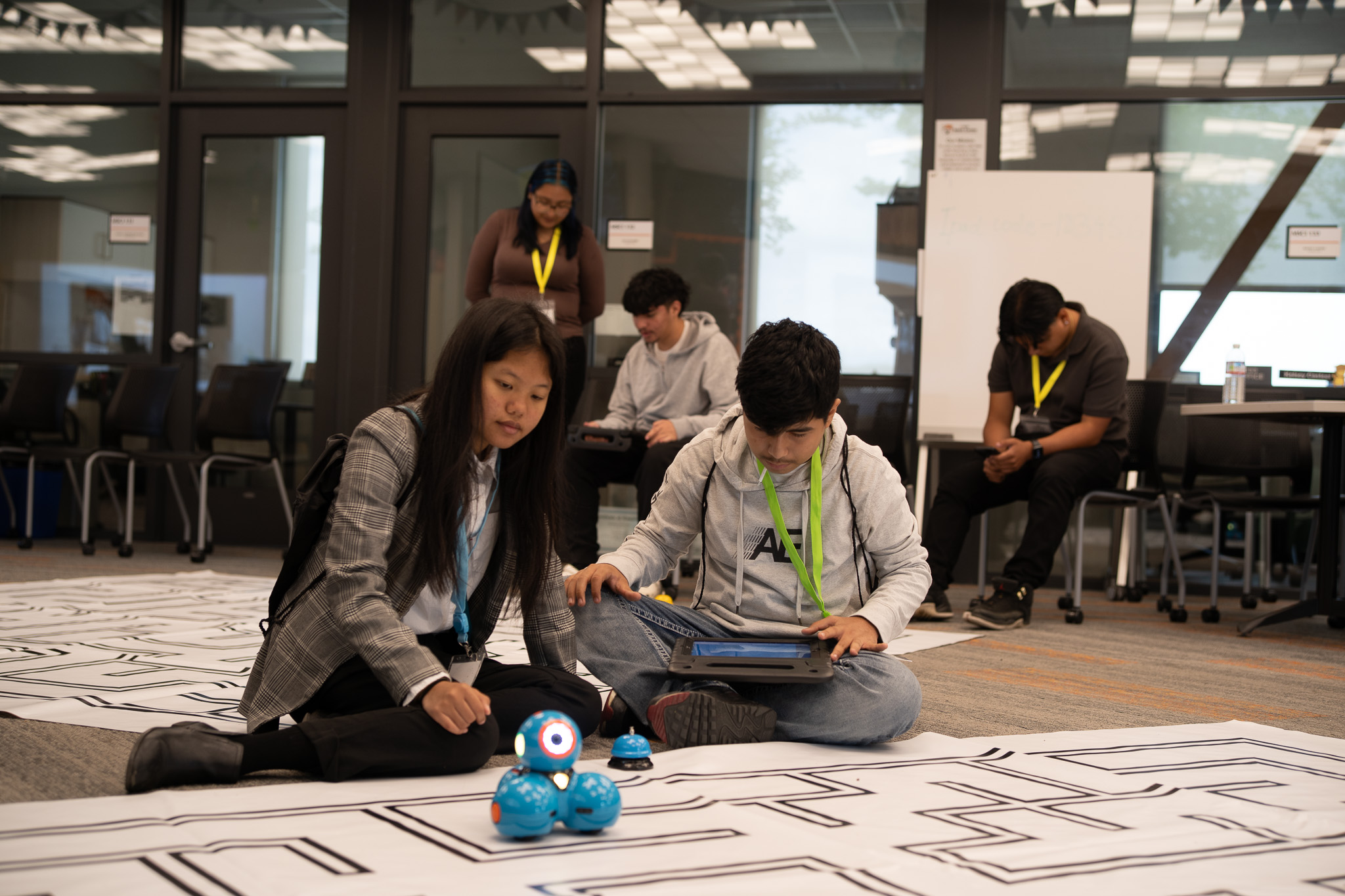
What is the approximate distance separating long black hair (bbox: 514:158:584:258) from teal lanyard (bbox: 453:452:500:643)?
8.20ft

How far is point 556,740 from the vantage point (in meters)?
1.23

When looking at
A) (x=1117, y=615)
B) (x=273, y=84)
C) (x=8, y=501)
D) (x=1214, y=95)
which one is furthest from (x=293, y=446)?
(x=1214, y=95)

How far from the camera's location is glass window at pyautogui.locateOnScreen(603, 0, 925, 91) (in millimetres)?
5043

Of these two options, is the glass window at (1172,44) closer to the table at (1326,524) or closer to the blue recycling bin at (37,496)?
the table at (1326,524)

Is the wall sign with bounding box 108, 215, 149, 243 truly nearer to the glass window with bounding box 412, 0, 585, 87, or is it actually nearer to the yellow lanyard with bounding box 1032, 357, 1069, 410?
the glass window with bounding box 412, 0, 585, 87

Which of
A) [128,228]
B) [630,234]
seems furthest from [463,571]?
[128,228]

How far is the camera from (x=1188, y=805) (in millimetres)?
1448

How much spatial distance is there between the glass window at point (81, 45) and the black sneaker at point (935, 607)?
4.58 metres

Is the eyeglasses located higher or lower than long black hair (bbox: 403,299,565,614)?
higher

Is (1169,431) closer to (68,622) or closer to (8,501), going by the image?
(68,622)

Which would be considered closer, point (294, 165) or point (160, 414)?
point (160, 414)

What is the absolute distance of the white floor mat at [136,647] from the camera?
6.19ft

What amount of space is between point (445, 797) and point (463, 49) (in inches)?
185

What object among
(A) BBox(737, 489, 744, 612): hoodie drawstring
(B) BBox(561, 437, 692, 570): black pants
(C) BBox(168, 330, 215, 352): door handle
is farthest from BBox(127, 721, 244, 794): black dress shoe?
(C) BBox(168, 330, 215, 352): door handle
